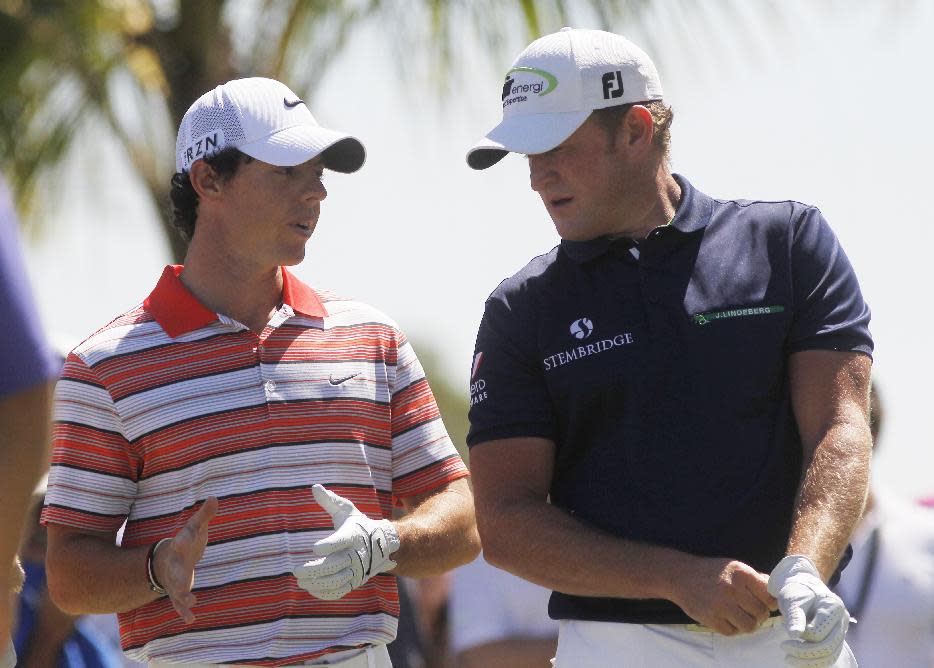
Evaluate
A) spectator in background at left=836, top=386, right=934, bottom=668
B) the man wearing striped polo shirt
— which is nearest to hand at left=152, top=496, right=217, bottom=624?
the man wearing striped polo shirt

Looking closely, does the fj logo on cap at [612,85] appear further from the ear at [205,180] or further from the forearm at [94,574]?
the forearm at [94,574]

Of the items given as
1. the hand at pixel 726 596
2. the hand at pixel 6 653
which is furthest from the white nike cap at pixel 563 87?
the hand at pixel 6 653

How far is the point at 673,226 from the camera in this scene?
3961 millimetres

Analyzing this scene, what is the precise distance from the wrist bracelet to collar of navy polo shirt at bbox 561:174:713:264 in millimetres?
1135

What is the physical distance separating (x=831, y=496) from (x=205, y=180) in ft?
5.72

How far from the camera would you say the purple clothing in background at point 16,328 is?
288cm

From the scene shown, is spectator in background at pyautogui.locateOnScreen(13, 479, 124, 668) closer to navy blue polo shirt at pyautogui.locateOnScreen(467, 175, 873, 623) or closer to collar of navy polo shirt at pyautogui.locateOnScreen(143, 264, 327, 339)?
collar of navy polo shirt at pyautogui.locateOnScreen(143, 264, 327, 339)

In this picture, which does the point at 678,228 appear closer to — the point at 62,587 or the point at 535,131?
the point at 535,131

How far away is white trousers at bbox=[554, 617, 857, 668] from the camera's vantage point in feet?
12.3

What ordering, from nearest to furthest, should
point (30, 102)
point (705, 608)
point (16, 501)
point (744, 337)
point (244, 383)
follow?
point (16, 501) → point (705, 608) → point (744, 337) → point (244, 383) → point (30, 102)

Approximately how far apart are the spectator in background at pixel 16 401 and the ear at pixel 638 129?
5.23 feet

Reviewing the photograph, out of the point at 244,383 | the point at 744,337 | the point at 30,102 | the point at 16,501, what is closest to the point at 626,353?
the point at 744,337

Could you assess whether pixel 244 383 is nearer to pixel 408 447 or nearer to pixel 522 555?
pixel 408 447

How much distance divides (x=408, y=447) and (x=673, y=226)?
0.85 m
